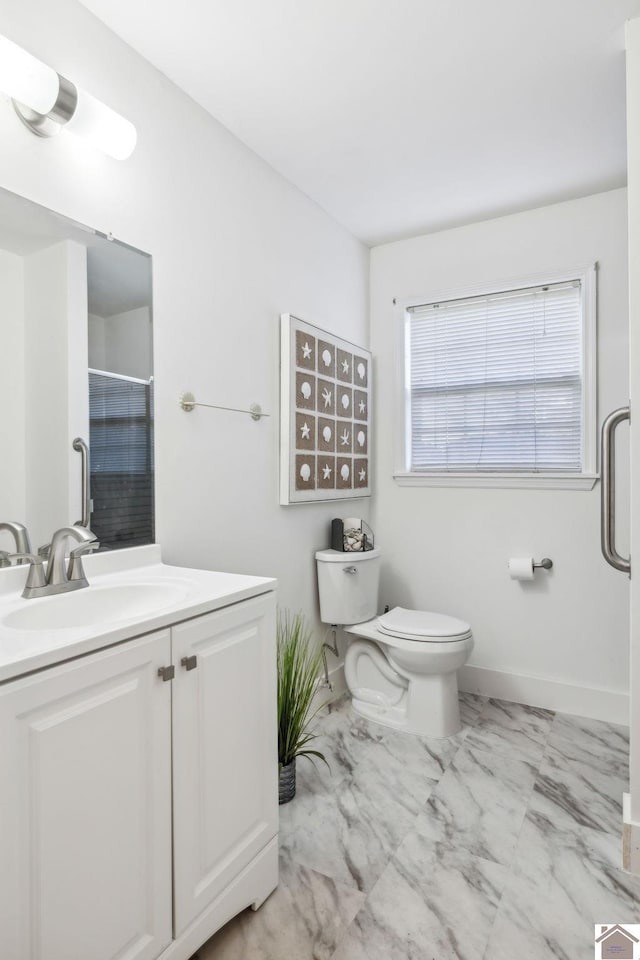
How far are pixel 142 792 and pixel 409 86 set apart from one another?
2.17m

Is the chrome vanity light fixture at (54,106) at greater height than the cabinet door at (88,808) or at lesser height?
greater

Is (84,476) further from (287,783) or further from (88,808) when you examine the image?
(287,783)

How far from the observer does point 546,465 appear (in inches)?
107

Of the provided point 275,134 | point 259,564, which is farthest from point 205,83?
point 259,564

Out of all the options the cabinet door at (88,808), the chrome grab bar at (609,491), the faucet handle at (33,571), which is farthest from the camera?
the chrome grab bar at (609,491)

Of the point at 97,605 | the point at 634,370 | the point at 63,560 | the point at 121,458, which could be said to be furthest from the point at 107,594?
the point at 634,370

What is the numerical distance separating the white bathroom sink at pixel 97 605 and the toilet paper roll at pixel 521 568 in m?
1.75

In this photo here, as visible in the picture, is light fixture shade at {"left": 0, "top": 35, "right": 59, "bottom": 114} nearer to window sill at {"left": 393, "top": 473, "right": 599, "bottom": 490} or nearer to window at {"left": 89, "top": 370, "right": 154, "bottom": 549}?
window at {"left": 89, "top": 370, "right": 154, "bottom": 549}

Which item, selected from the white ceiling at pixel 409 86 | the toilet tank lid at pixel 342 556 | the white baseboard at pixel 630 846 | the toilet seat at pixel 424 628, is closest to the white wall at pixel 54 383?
the white ceiling at pixel 409 86

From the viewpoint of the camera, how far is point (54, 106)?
52.7 inches

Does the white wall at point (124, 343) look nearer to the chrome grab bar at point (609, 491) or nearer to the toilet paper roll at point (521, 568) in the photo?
the chrome grab bar at point (609, 491)

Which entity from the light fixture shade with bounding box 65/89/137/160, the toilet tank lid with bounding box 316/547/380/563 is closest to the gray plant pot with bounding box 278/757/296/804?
the toilet tank lid with bounding box 316/547/380/563

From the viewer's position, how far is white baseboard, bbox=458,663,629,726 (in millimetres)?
2533

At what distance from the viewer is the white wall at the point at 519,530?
2.55 metres
